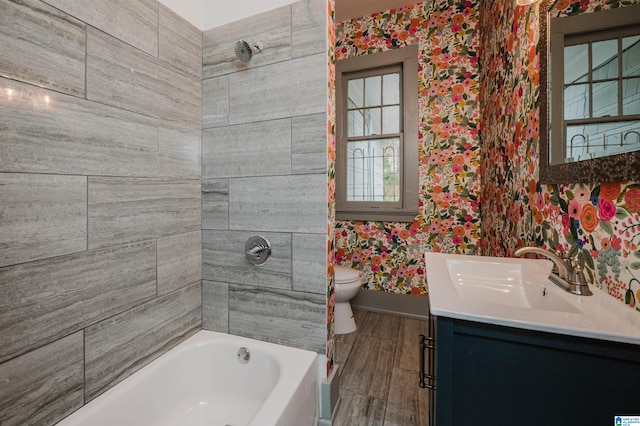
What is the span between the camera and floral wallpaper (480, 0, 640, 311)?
33.0 inches

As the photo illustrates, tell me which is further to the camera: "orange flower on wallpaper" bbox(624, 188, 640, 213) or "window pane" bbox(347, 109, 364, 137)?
"window pane" bbox(347, 109, 364, 137)

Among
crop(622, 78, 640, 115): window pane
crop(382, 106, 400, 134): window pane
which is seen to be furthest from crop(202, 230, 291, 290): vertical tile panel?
crop(382, 106, 400, 134): window pane

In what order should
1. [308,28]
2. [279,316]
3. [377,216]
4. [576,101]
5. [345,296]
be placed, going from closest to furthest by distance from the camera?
1. [576,101]
2. [308,28]
3. [279,316]
4. [345,296]
5. [377,216]

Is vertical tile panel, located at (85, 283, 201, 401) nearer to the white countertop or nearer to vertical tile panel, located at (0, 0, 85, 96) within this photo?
vertical tile panel, located at (0, 0, 85, 96)

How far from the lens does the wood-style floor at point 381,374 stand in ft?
4.73

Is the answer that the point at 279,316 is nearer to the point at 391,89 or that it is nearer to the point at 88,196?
the point at 88,196

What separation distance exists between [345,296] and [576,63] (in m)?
1.85

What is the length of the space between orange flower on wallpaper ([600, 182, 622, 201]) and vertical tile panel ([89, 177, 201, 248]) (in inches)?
69.6

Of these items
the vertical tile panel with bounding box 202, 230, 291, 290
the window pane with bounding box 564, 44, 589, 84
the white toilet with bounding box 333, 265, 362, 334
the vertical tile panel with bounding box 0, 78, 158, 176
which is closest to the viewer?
the vertical tile panel with bounding box 0, 78, 158, 176

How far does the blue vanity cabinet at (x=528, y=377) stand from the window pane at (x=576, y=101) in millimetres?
807

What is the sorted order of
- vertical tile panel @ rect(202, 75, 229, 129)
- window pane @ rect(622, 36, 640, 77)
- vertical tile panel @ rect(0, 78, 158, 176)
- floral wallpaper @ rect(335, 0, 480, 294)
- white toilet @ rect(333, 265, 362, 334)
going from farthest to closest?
floral wallpaper @ rect(335, 0, 480, 294) → white toilet @ rect(333, 265, 362, 334) → vertical tile panel @ rect(202, 75, 229, 129) → vertical tile panel @ rect(0, 78, 158, 176) → window pane @ rect(622, 36, 640, 77)

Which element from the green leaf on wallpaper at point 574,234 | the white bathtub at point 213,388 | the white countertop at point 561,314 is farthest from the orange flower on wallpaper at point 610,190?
the white bathtub at point 213,388

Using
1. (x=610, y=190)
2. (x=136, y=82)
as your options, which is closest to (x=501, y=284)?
(x=610, y=190)

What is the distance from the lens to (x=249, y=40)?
1.44 meters
